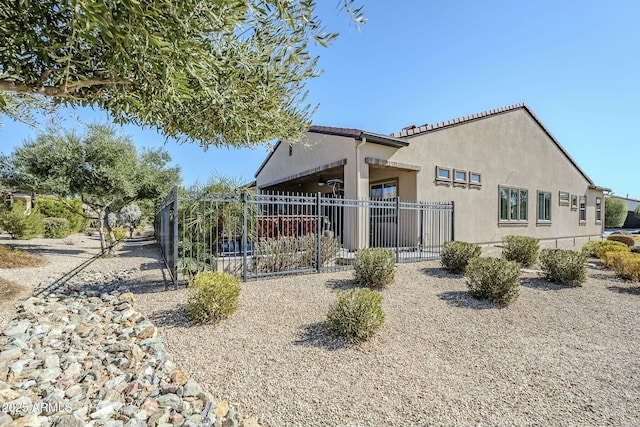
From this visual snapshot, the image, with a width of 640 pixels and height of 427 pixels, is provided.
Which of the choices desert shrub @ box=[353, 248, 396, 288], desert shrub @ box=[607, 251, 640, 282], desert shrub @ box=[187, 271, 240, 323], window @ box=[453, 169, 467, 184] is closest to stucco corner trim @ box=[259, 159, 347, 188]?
desert shrub @ box=[353, 248, 396, 288]

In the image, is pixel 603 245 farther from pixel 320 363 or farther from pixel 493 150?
pixel 320 363

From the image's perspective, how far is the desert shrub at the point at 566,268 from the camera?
23.7 ft

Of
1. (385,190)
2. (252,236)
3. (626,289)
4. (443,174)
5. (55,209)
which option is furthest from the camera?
(55,209)

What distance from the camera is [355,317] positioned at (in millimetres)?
4105

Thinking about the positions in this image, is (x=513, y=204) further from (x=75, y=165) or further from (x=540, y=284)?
(x=75, y=165)

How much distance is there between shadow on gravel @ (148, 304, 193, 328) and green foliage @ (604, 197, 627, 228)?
141ft

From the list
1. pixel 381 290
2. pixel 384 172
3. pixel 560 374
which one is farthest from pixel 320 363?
pixel 384 172

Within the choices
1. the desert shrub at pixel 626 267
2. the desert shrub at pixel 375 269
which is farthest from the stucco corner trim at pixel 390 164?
the desert shrub at pixel 626 267

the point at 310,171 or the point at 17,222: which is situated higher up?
the point at 310,171

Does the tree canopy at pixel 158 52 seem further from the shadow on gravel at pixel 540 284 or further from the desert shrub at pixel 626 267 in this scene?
the desert shrub at pixel 626 267

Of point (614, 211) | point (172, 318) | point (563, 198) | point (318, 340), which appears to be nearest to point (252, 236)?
point (172, 318)

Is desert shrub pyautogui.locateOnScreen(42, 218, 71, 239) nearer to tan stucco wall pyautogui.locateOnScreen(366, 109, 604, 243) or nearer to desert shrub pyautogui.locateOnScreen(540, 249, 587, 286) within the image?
tan stucco wall pyautogui.locateOnScreen(366, 109, 604, 243)

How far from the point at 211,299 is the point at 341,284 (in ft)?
10.3

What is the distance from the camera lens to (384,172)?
12555mm
